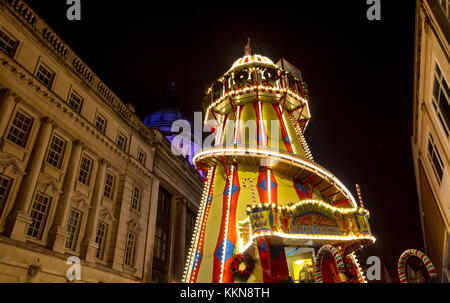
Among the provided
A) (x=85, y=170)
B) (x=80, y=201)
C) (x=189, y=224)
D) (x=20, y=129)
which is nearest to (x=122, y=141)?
(x=85, y=170)

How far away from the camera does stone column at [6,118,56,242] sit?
15.4m

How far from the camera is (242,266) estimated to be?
1406 cm

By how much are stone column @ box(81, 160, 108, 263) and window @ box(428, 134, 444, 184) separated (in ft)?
78.2

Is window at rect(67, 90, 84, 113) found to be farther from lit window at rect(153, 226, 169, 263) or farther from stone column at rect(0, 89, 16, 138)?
lit window at rect(153, 226, 169, 263)

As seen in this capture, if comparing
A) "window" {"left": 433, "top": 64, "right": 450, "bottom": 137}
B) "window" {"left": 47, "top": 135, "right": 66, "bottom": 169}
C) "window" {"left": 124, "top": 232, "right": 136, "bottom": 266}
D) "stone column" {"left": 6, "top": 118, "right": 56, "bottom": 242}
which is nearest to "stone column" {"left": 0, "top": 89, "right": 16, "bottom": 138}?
"stone column" {"left": 6, "top": 118, "right": 56, "bottom": 242}

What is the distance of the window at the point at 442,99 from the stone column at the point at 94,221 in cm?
2286

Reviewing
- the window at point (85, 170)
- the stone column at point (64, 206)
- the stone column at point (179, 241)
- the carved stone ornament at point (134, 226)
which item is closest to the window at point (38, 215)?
the stone column at point (64, 206)

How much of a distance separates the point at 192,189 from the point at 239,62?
1823 centimetres

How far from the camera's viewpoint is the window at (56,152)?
63.8 ft

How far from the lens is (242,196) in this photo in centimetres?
1747

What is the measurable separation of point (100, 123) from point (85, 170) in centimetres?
445

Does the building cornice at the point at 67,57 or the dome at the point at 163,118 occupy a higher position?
the dome at the point at 163,118

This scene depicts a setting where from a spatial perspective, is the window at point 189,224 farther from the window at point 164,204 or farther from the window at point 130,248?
the window at point 130,248
